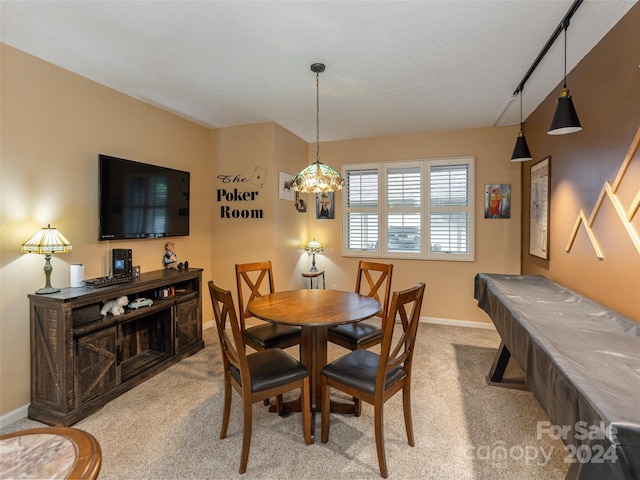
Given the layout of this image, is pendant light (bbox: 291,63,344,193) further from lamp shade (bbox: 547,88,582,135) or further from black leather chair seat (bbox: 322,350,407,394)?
lamp shade (bbox: 547,88,582,135)

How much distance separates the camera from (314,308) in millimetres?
2346

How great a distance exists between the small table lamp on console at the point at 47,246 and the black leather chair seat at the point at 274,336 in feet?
4.96

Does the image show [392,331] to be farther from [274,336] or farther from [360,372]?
[274,336]

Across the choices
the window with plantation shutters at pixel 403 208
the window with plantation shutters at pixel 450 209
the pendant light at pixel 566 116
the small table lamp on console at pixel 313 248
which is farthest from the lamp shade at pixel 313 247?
the pendant light at pixel 566 116

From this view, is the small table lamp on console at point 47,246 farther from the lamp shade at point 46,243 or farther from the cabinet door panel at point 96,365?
the cabinet door panel at point 96,365

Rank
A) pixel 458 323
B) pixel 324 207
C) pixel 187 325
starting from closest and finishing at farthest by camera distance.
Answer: pixel 187 325, pixel 458 323, pixel 324 207

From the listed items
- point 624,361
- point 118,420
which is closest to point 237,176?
point 118,420

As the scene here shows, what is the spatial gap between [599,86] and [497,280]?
66.8 inches

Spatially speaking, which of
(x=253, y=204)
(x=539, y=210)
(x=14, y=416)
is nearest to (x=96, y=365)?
(x=14, y=416)

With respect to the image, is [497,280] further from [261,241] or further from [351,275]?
[261,241]

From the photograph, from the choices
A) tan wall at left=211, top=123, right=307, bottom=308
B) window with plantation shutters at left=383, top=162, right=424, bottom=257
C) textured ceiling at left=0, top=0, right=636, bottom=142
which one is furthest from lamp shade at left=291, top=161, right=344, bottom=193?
window with plantation shutters at left=383, top=162, right=424, bottom=257

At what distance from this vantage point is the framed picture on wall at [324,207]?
16.4 ft

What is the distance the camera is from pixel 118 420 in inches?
91.0

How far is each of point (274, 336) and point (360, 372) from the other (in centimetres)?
87
